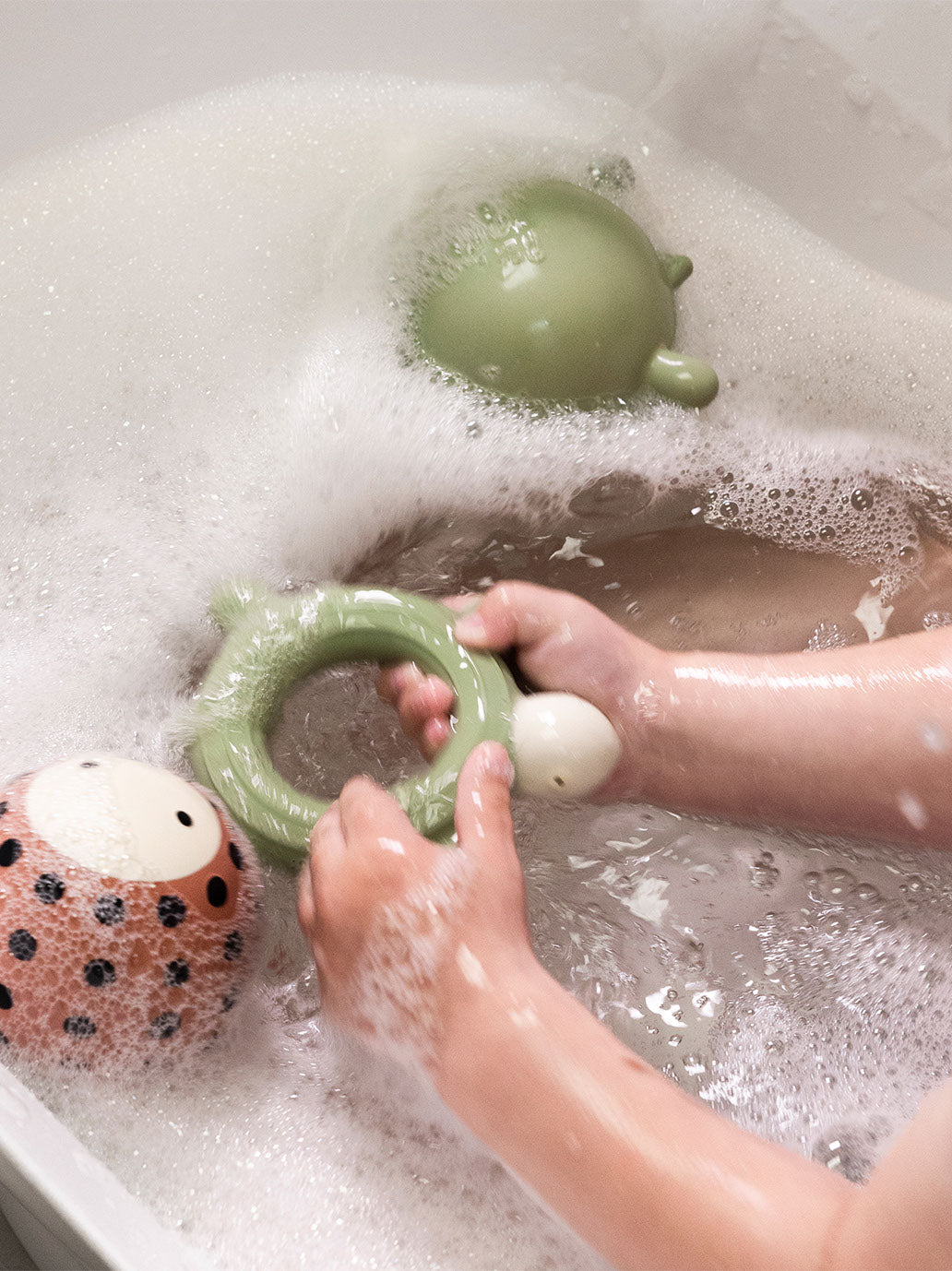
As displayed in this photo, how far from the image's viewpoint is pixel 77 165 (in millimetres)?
980

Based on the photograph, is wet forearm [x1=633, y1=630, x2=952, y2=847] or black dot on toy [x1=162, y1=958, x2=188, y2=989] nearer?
black dot on toy [x1=162, y1=958, x2=188, y2=989]

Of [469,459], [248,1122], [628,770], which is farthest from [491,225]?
[248,1122]

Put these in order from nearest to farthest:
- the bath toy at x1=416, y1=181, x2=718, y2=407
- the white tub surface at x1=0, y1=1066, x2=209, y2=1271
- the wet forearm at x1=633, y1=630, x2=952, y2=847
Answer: the white tub surface at x1=0, y1=1066, x2=209, y2=1271
the wet forearm at x1=633, y1=630, x2=952, y2=847
the bath toy at x1=416, y1=181, x2=718, y2=407

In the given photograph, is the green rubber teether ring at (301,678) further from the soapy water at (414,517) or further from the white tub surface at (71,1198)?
the white tub surface at (71,1198)

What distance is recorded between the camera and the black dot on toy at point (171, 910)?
24.3 inches

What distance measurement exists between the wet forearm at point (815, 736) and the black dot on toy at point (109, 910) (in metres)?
0.35

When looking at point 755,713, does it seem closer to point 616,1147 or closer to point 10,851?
point 616,1147

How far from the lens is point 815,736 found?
0.76 metres

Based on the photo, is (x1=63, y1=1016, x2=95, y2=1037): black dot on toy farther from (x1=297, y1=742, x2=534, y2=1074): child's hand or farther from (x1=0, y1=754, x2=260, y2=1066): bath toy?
(x1=297, y1=742, x2=534, y2=1074): child's hand

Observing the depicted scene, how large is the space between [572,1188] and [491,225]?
684 mm

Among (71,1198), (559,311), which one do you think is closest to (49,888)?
(71,1198)

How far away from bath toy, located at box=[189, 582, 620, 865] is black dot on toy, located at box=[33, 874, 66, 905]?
135 mm

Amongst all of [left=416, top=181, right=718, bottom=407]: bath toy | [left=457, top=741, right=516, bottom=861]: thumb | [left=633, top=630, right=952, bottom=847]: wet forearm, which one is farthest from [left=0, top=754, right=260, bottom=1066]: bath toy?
[left=416, top=181, right=718, bottom=407]: bath toy

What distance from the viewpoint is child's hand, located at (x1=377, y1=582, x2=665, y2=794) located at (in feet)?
2.52
